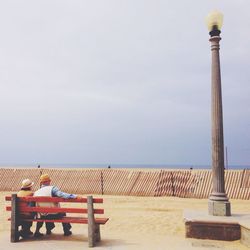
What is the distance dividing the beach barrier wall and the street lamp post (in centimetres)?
912

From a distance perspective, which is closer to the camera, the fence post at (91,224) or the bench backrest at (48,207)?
the fence post at (91,224)

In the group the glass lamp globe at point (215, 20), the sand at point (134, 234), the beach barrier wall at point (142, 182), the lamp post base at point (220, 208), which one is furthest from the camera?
the beach barrier wall at point (142, 182)

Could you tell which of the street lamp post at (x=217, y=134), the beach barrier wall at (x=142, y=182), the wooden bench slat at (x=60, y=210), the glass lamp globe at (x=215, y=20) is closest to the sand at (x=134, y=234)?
the wooden bench slat at (x=60, y=210)

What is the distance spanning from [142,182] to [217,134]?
445 inches

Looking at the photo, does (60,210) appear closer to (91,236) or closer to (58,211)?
(58,211)

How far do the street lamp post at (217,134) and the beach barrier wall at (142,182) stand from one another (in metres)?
9.12

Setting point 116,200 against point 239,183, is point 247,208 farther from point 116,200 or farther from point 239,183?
point 116,200

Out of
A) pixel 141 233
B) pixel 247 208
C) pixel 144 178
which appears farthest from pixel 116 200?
pixel 141 233

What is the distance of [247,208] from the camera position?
45.1 ft

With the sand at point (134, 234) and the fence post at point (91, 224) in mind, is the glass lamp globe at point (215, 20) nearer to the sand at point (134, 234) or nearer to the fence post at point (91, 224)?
the sand at point (134, 234)

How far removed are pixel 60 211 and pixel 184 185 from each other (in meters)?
12.2

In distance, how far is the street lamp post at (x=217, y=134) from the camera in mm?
8406

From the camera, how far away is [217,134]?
870cm

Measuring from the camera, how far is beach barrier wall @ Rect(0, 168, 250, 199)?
58.3ft
